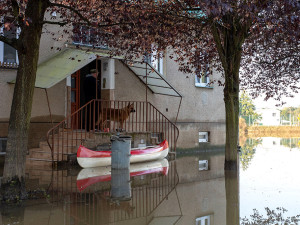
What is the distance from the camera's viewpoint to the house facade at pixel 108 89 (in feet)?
42.5

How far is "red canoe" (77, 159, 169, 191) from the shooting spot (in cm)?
946

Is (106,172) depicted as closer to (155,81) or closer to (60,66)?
(60,66)

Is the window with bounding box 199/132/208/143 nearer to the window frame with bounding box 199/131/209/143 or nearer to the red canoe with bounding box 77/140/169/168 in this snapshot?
the window frame with bounding box 199/131/209/143

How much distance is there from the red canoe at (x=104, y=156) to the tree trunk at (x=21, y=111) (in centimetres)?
418

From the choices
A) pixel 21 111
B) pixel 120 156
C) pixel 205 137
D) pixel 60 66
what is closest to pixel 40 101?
pixel 60 66

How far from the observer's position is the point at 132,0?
823 centimetres

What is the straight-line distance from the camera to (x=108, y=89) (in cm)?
1562

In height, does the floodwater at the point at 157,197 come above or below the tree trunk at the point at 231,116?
below

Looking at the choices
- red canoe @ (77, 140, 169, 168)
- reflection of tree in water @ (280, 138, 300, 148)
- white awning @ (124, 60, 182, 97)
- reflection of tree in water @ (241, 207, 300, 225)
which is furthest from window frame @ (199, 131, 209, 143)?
reflection of tree in water @ (241, 207, 300, 225)

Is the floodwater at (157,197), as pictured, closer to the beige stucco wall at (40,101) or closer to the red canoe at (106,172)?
the red canoe at (106,172)

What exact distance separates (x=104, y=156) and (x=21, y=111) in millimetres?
5026

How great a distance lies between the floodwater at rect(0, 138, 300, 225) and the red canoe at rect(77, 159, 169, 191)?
2 centimetres

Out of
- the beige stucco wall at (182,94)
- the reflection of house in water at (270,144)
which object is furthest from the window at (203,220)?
the reflection of house in water at (270,144)

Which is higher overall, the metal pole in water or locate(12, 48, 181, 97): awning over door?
locate(12, 48, 181, 97): awning over door
